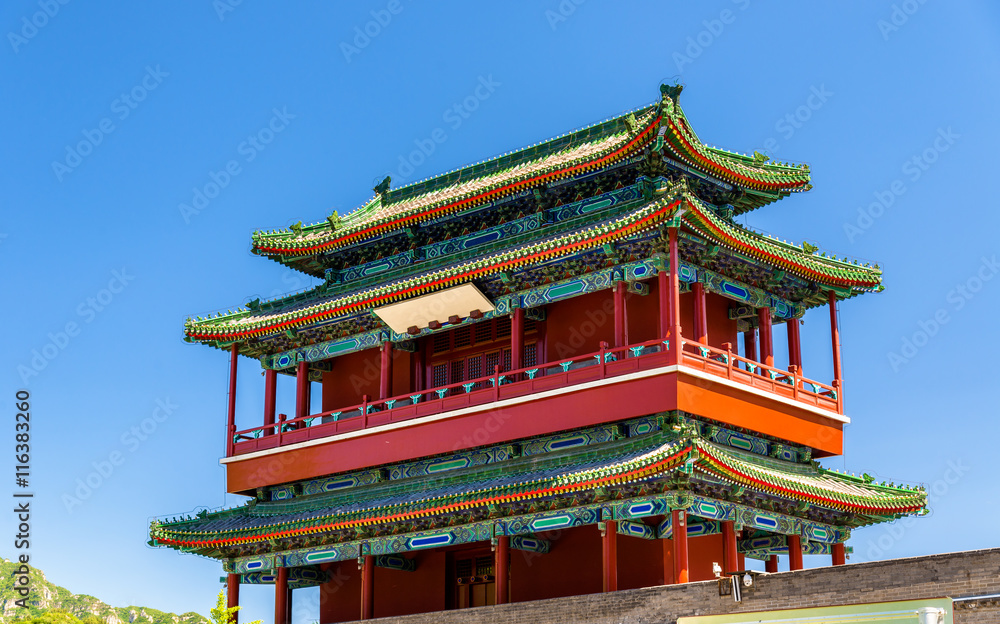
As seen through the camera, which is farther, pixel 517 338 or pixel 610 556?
pixel 517 338

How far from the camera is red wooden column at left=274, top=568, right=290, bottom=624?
31489 millimetres

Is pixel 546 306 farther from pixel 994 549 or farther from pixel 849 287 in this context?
pixel 994 549

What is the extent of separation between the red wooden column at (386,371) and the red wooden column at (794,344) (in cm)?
992

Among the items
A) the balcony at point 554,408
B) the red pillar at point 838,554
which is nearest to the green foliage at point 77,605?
the balcony at point 554,408

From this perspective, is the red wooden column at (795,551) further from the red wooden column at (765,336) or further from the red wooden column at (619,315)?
the red wooden column at (619,315)

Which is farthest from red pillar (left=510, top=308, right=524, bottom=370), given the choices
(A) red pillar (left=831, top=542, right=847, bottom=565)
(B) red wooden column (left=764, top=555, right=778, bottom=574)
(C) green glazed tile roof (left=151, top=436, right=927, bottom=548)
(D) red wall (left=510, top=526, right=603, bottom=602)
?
(A) red pillar (left=831, top=542, right=847, bottom=565)

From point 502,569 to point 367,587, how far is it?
4037mm

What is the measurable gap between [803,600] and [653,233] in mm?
9085

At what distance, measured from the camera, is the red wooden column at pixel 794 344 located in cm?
3052

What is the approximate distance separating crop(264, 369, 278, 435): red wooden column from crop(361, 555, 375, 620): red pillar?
17.7 ft

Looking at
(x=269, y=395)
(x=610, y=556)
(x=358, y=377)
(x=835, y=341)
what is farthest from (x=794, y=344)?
(x=269, y=395)

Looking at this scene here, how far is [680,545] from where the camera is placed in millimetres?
25062

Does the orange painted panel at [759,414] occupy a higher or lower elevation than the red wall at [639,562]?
higher

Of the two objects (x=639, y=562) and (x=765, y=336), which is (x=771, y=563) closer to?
(x=639, y=562)
